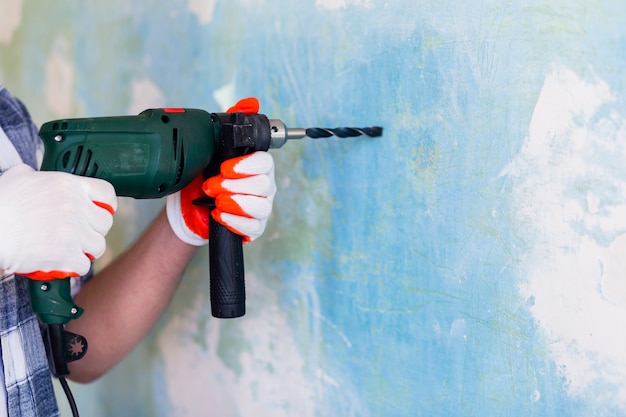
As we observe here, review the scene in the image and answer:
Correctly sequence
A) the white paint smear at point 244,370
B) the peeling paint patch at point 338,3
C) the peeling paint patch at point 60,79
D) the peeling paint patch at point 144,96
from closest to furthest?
the peeling paint patch at point 338,3 → the white paint smear at point 244,370 → the peeling paint patch at point 144,96 → the peeling paint patch at point 60,79

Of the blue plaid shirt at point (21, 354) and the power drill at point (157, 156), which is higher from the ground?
the power drill at point (157, 156)

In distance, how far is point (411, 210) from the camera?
0.96 m

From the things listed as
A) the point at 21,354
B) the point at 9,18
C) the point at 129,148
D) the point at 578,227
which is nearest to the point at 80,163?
the point at 129,148

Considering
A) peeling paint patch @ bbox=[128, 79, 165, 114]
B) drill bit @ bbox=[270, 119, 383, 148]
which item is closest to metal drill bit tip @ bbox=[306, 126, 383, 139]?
drill bit @ bbox=[270, 119, 383, 148]

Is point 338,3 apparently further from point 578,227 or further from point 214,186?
point 578,227

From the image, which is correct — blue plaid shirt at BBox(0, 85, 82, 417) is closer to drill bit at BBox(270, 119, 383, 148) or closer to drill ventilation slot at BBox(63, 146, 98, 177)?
drill ventilation slot at BBox(63, 146, 98, 177)

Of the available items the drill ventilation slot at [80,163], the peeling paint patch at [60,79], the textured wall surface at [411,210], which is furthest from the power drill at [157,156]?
the peeling paint patch at [60,79]

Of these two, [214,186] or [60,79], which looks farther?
[60,79]

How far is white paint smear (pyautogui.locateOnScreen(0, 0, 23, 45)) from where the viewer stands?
1561mm

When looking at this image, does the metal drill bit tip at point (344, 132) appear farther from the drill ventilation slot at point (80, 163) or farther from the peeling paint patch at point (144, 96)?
the peeling paint patch at point (144, 96)

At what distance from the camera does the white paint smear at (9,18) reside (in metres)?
1.56

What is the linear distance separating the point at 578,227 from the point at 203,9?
0.78 meters

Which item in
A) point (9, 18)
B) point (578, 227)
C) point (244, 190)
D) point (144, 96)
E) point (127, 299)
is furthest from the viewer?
point (9, 18)

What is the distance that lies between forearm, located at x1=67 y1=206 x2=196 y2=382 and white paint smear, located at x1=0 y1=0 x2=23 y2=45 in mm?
744
